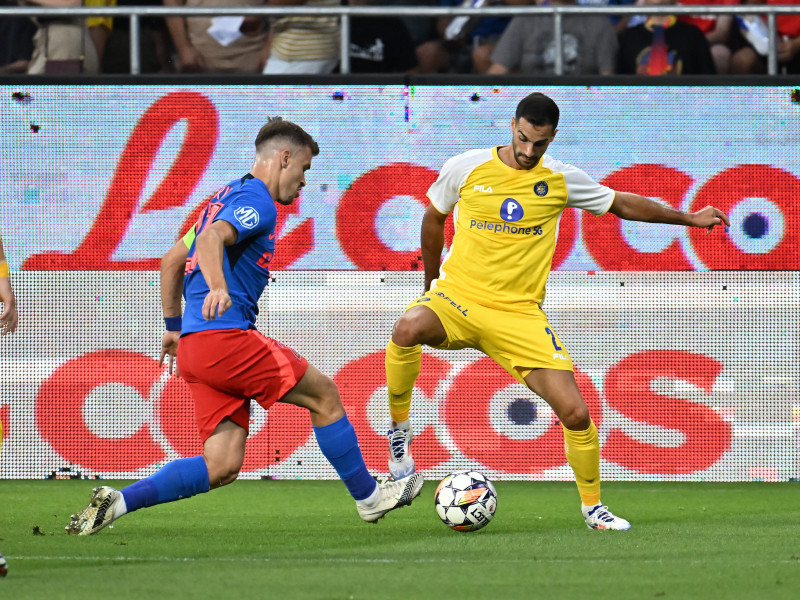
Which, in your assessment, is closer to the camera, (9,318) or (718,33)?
(9,318)

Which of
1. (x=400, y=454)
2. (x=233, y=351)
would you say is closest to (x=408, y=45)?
(x=400, y=454)

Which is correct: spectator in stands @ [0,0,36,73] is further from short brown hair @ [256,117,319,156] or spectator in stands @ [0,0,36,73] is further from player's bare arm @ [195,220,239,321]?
player's bare arm @ [195,220,239,321]

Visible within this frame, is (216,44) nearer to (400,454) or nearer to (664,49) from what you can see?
(664,49)

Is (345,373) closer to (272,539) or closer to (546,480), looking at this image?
(546,480)

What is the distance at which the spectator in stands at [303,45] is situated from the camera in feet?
28.9

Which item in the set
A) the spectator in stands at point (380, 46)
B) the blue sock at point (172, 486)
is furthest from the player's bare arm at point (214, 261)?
the spectator in stands at point (380, 46)

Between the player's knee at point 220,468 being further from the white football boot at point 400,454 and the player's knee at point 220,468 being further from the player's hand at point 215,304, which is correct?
the white football boot at point 400,454

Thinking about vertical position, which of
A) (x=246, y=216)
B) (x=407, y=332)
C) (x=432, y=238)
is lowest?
(x=407, y=332)

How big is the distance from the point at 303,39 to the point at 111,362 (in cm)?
263

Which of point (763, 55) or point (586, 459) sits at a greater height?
point (763, 55)

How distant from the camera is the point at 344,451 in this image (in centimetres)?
563

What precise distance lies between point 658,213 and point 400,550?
219 centimetres

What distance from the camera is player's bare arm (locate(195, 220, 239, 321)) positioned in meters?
4.66

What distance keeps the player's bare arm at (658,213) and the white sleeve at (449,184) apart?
30.9 inches
